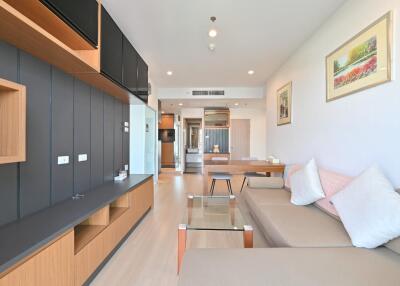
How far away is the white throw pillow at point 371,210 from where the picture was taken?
1.38 meters

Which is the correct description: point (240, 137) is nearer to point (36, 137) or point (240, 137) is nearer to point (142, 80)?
point (142, 80)

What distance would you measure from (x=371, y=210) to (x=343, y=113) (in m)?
1.28

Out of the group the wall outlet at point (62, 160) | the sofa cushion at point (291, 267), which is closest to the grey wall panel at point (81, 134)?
the wall outlet at point (62, 160)

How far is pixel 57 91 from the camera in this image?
195 cm

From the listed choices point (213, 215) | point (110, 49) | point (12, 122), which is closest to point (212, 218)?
point (213, 215)

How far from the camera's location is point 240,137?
8.15m

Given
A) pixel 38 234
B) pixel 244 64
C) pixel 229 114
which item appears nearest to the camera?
pixel 38 234

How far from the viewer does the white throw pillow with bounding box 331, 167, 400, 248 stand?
138 cm

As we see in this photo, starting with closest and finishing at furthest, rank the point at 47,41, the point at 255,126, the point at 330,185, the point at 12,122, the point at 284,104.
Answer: the point at 12,122 → the point at 47,41 → the point at 330,185 → the point at 284,104 → the point at 255,126

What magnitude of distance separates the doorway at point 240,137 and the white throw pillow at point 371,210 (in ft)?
20.9

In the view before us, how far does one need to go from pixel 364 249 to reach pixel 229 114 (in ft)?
21.4

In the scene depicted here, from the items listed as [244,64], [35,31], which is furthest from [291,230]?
[244,64]

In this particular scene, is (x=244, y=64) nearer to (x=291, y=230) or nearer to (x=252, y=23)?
(x=252, y=23)

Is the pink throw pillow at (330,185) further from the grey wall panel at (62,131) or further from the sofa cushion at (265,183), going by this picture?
the grey wall panel at (62,131)
